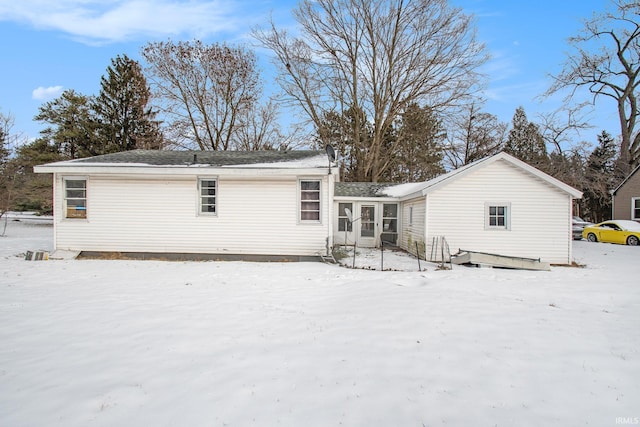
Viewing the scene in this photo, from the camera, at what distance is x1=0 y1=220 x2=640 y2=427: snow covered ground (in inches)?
120

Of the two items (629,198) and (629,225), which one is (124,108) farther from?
(629,198)

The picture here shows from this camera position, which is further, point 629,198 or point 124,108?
point 124,108

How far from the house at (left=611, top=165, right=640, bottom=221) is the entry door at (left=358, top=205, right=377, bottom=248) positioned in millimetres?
20311

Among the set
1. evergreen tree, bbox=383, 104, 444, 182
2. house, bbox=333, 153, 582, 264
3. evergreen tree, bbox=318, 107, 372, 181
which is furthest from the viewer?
evergreen tree, bbox=318, 107, 372, 181

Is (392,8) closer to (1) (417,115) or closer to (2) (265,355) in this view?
(1) (417,115)

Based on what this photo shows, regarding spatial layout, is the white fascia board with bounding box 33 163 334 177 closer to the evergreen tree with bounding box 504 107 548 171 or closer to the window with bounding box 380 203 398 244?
the window with bounding box 380 203 398 244

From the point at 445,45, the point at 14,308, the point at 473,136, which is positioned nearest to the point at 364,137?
the point at 445,45

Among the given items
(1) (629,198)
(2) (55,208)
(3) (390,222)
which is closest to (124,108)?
(2) (55,208)

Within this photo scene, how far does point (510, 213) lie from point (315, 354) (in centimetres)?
1076

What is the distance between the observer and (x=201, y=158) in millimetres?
13602

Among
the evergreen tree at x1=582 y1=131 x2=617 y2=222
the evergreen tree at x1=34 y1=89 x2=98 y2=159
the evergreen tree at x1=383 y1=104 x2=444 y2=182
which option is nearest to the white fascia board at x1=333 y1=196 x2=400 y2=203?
the evergreen tree at x1=383 y1=104 x2=444 y2=182

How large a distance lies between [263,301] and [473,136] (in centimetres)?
3075

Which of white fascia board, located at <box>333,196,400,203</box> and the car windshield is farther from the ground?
white fascia board, located at <box>333,196,400,203</box>

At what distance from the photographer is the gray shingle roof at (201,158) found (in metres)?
12.5
